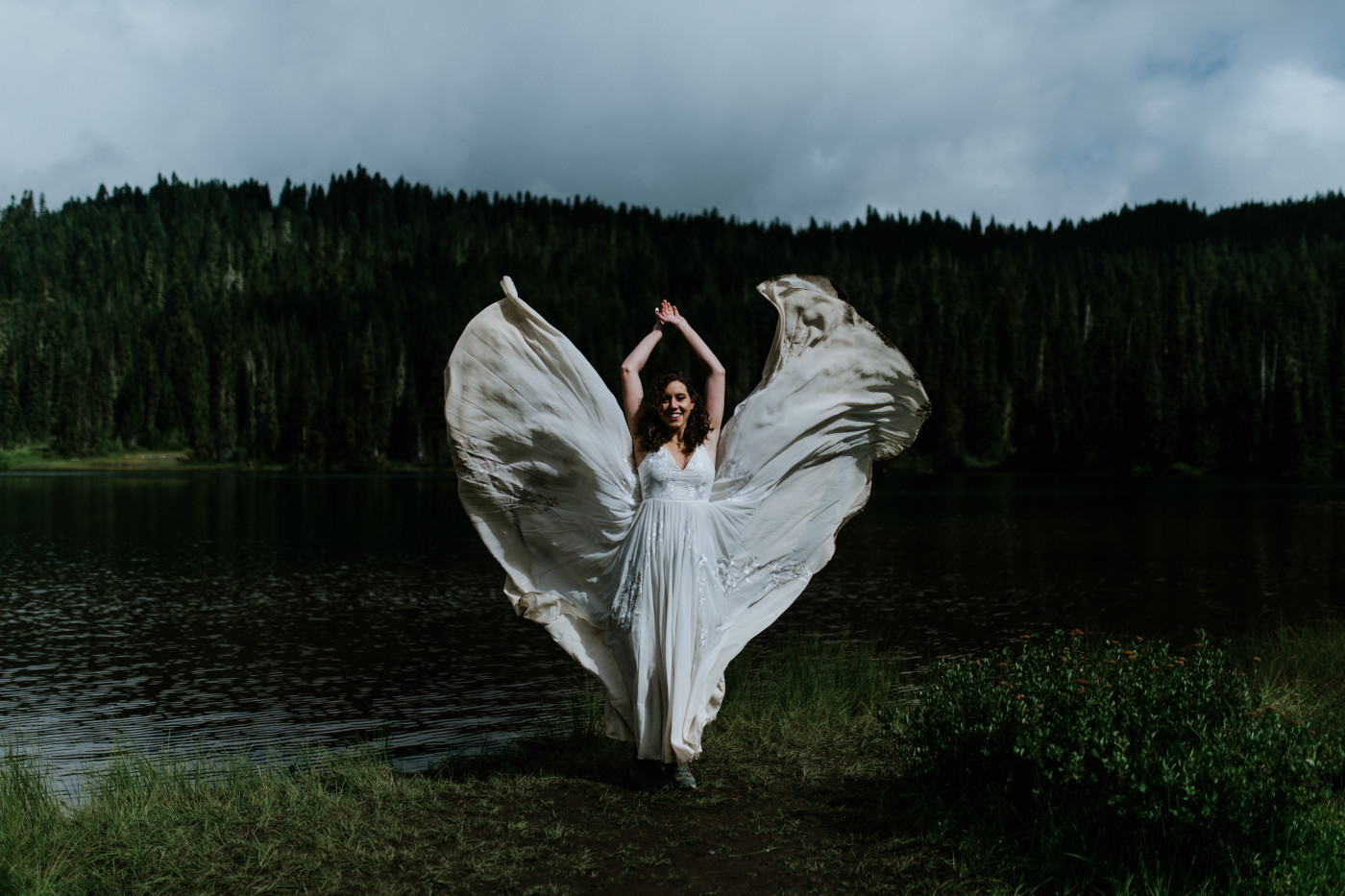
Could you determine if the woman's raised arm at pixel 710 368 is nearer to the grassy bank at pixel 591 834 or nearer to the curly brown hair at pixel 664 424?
the curly brown hair at pixel 664 424

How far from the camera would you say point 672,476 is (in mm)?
6359

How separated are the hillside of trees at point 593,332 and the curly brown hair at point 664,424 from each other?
72937 millimetres

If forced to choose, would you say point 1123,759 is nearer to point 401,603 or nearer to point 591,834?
point 591,834

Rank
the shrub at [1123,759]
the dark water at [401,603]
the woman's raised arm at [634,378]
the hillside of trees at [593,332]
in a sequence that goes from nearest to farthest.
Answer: the shrub at [1123,759], the woman's raised arm at [634,378], the dark water at [401,603], the hillside of trees at [593,332]

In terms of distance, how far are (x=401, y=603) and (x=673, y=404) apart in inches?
672

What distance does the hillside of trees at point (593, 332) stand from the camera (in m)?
89.2

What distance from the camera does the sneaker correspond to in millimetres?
6086

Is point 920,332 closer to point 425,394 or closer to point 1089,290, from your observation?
point 1089,290

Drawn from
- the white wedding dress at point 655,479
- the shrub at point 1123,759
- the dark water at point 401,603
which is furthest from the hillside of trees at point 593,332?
the shrub at point 1123,759

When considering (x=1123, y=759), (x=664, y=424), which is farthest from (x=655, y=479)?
(x=1123, y=759)

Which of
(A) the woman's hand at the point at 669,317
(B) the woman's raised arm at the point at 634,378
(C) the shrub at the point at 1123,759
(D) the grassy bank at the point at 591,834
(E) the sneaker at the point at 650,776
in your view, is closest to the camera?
(C) the shrub at the point at 1123,759

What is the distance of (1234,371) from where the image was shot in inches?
3401

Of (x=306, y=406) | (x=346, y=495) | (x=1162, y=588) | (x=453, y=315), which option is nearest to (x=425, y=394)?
(x=306, y=406)

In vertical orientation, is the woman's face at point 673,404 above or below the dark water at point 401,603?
above
